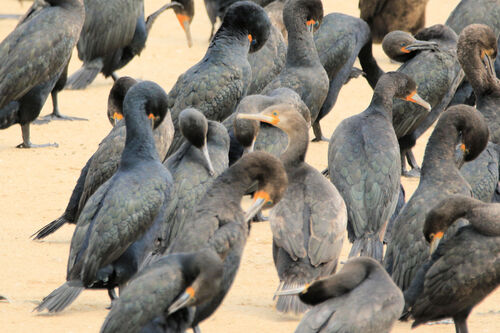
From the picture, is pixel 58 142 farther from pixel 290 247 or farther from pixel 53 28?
Answer: pixel 290 247

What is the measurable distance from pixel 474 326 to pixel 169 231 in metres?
2.01

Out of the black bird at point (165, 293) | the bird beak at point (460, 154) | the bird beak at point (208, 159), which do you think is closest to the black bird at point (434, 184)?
the bird beak at point (460, 154)

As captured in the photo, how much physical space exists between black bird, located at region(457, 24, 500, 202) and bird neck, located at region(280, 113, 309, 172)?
3.98 ft

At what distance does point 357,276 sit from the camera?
5293 millimetres

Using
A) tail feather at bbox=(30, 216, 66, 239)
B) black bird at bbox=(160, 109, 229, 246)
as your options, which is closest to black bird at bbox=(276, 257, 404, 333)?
black bird at bbox=(160, 109, 229, 246)

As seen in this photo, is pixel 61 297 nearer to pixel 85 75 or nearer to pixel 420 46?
pixel 420 46

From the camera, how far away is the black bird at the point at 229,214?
5621 millimetres

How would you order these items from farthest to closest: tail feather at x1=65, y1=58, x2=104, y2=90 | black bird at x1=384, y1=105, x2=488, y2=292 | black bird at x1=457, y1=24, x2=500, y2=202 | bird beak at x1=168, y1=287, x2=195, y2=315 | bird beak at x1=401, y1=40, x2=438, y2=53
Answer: tail feather at x1=65, y1=58, x2=104, y2=90 < bird beak at x1=401, y1=40, x2=438, y2=53 < black bird at x1=457, y1=24, x2=500, y2=202 < black bird at x1=384, y1=105, x2=488, y2=292 < bird beak at x1=168, y1=287, x2=195, y2=315

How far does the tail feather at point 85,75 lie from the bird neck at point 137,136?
571cm

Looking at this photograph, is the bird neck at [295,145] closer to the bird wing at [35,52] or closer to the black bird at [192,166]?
the black bird at [192,166]

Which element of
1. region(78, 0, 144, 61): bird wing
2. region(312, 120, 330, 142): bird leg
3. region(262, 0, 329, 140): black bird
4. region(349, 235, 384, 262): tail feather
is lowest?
region(312, 120, 330, 142): bird leg

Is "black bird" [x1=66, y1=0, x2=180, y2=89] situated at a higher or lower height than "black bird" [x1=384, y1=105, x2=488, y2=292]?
lower

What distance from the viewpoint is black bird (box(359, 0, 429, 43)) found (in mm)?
14484

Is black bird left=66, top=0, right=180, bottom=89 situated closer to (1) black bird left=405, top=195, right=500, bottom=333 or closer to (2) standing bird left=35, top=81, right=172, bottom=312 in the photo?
(2) standing bird left=35, top=81, right=172, bottom=312
